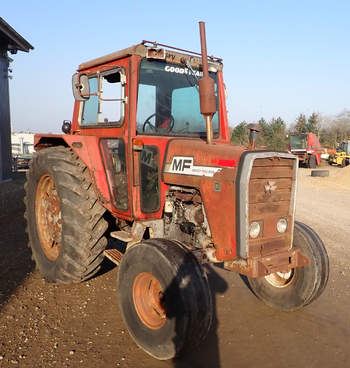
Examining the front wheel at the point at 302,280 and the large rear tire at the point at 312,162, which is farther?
the large rear tire at the point at 312,162

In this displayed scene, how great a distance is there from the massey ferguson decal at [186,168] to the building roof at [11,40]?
36.5 feet

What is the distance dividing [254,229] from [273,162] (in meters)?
0.60

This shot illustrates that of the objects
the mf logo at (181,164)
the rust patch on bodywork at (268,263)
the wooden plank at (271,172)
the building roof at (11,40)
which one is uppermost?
the building roof at (11,40)

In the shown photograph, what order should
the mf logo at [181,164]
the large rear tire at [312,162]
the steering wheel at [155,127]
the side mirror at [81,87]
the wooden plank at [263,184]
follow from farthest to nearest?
the large rear tire at [312,162] → the side mirror at [81,87] → the steering wheel at [155,127] → the mf logo at [181,164] → the wooden plank at [263,184]

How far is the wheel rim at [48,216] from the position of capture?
171 inches

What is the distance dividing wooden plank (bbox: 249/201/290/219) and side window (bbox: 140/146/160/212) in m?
0.99

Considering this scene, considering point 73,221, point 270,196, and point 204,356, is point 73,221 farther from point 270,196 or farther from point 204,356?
point 270,196

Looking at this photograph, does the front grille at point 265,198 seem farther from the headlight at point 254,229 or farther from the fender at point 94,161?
the fender at point 94,161

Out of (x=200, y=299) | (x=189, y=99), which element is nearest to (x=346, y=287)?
(x=200, y=299)

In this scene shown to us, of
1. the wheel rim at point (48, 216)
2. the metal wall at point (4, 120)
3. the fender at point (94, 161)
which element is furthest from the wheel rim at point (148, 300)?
the metal wall at point (4, 120)

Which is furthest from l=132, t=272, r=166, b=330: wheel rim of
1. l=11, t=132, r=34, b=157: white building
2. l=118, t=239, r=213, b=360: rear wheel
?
l=11, t=132, r=34, b=157: white building

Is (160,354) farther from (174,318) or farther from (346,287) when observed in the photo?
(346,287)

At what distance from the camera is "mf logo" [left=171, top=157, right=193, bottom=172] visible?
3.25 m

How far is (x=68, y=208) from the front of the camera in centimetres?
372
